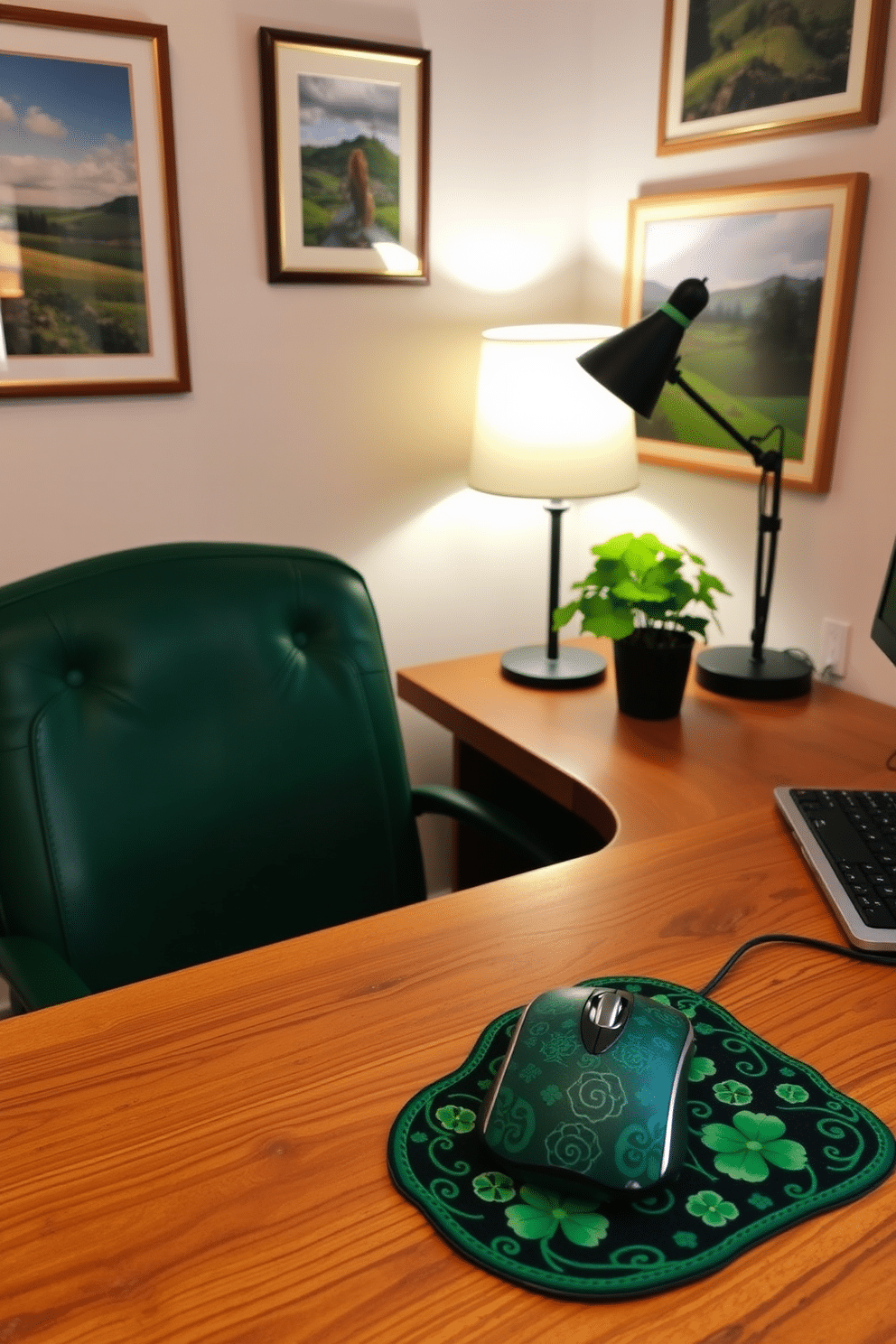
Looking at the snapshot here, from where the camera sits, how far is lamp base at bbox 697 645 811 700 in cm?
173

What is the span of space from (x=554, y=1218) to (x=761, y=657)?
1.30m

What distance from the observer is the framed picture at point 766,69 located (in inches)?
63.3

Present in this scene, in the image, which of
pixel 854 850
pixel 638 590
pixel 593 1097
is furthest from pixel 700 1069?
pixel 638 590

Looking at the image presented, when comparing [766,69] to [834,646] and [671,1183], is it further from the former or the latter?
[671,1183]

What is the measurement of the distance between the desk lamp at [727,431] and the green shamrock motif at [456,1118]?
110cm

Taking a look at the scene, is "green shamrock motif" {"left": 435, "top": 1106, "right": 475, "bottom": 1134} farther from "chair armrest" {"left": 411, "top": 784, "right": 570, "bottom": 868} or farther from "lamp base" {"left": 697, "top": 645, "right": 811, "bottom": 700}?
"lamp base" {"left": 697, "top": 645, "right": 811, "bottom": 700}

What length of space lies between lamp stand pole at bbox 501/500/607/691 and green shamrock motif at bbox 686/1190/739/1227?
47.9 inches

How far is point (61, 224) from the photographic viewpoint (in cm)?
175

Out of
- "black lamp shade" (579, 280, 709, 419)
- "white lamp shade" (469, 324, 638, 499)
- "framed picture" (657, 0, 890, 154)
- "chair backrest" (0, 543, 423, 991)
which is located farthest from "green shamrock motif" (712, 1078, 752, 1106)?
"framed picture" (657, 0, 890, 154)

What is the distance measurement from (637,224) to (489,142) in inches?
12.8

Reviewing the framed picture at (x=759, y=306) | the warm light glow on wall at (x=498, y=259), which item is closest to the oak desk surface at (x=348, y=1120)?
the framed picture at (x=759, y=306)

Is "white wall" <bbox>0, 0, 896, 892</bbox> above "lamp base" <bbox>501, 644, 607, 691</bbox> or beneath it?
above

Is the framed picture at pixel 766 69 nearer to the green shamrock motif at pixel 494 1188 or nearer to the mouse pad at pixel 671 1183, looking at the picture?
the mouse pad at pixel 671 1183

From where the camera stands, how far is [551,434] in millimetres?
1856
